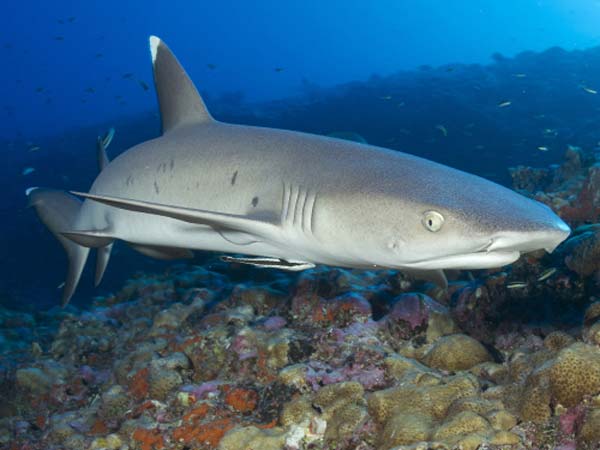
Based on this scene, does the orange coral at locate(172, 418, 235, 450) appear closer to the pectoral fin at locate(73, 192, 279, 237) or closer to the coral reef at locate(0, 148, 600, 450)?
the coral reef at locate(0, 148, 600, 450)

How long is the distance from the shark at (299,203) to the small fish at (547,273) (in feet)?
4.50

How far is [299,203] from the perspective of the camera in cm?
270

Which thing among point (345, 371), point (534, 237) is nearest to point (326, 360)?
point (345, 371)

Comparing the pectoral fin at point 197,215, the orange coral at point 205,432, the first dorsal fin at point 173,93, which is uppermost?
the first dorsal fin at point 173,93

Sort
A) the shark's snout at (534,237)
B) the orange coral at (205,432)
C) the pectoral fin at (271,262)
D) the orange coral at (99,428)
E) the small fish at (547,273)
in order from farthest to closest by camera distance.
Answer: the small fish at (547,273) → the orange coral at (99,428) → the orange coral at (205,432) → the pectoral fin at (271,262) → the shark's snout at (534,237)

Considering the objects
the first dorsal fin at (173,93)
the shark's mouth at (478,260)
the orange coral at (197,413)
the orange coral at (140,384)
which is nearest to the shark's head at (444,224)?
the shark's mouth at (478,260)

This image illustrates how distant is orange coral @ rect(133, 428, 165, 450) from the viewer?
3137 mm

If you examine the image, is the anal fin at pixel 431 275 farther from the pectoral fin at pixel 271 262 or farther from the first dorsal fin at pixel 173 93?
the first dorsal fin at pixel 173 93

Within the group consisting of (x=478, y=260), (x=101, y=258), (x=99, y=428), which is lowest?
(x=99, y=428)

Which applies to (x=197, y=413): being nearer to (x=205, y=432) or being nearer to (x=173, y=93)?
(x=205, y=432)

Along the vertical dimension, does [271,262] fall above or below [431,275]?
above

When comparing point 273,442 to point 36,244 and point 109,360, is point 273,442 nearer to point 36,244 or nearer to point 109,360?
point 109,360

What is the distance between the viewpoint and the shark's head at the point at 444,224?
77.4 inches

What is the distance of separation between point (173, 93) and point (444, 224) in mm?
3019
